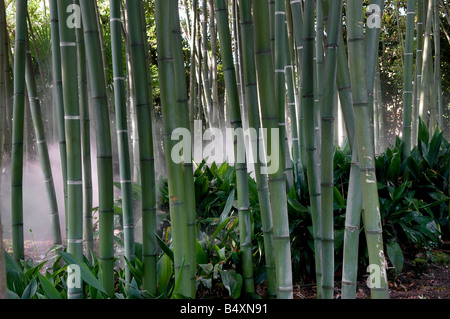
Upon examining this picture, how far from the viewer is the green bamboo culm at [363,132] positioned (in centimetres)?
109

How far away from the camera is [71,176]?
1474mm

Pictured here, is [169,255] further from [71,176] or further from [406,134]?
[406,134]

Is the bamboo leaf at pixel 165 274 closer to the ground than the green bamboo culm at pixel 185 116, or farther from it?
closer to the ground

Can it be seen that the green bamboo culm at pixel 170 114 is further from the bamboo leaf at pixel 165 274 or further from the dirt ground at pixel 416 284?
the dirt ground at pixel 416 284

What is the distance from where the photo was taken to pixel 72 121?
1.44 metres

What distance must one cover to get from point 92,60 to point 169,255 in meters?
0.70

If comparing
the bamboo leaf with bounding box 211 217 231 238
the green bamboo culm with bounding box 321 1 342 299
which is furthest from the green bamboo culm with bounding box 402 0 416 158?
the green bamboo culm with bounding box 321 1 342 299

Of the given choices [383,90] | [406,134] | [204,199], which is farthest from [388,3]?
[204,199]

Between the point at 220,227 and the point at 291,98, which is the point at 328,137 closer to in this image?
the point at 220,227

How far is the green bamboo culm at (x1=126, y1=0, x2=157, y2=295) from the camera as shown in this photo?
1.46 metres

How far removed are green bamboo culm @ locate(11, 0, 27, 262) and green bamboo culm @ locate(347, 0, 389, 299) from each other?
4.15 feet

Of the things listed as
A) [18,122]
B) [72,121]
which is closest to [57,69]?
[18,122]

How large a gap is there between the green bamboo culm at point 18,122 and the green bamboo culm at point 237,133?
30.9 inches

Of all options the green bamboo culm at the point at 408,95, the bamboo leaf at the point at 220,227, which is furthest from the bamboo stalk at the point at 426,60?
the bamboo leaf at the point at 220,227
